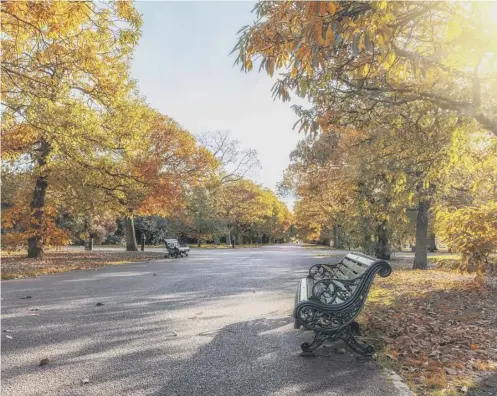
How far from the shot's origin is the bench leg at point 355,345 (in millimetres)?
4215

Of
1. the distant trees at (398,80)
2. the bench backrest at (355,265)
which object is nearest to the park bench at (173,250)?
the distant trees at (398,80)

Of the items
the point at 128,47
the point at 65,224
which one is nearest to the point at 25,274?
the point at 128,47

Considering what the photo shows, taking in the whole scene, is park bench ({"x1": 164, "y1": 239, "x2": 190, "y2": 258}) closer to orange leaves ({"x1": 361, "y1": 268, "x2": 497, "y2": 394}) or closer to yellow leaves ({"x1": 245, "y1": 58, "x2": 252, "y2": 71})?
orange leaves ({"x1": 361, "y1": 268, "x2": 497, "y2": 394})

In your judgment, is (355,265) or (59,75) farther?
(59,75)

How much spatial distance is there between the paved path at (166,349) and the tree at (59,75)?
15.3ft

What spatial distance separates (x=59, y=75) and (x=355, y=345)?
11842 millimetres

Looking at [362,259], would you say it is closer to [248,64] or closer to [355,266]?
[355,266]

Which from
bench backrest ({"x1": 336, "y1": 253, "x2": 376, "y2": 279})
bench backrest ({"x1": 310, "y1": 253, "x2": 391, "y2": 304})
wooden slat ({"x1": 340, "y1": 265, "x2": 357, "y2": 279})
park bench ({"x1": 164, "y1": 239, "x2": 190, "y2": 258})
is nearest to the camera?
bench backrest ({"x1": 310, "y1": 253, "x2": 391, "y2": 304})

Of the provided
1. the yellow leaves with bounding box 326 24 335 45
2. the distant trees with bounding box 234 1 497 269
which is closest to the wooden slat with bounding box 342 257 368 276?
the distant trees with bounding box 234 1 497 269

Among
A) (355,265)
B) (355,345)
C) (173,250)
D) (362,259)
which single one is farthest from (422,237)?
(173,250)

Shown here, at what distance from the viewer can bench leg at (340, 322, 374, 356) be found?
4.21 meters

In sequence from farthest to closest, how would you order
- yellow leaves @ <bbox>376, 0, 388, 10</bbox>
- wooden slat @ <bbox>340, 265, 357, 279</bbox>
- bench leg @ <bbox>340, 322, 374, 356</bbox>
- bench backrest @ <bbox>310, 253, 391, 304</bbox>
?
1. wooden slat @ <bbox>340, 265, 357, 279</bbox>
2. bench backrest @ <bbox>310, 253, 391, 304</bbox>
3. bench leg @ <bbox>340, 322, 374, 356</bbox>
4. yellow leaves @ <bbox>376, 0, 388, 10</bbox>

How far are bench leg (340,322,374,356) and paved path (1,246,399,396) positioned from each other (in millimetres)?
126

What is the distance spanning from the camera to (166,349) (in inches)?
176
